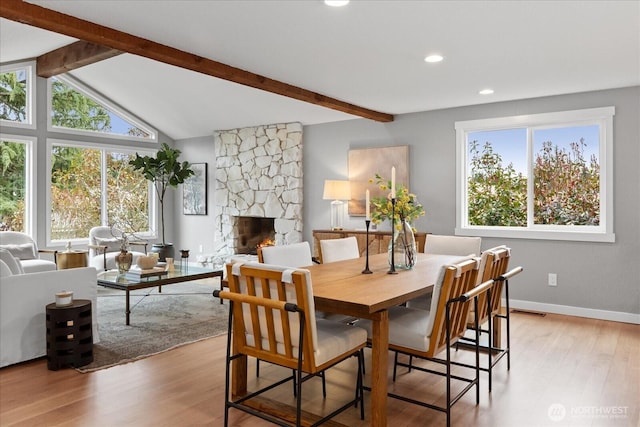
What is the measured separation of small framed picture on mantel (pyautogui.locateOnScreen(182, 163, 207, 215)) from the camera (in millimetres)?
8156

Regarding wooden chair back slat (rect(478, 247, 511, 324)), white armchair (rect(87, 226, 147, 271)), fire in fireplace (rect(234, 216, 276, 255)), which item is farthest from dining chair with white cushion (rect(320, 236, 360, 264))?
fire in fireplace (rect(234, 216, 276, 255))

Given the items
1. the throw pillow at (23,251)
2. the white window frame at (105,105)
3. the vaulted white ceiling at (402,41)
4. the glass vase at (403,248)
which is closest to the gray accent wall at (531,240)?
the vaulted white ceiling at (402,41)

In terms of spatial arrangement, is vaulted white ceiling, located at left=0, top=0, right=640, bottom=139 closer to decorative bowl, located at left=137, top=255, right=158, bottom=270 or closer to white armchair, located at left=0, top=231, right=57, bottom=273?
decorative bowl, located at left=137, top=255, right=158, bottom=270

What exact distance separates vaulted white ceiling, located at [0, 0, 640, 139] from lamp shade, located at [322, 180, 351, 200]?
107 centimetres

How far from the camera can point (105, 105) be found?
7.55m

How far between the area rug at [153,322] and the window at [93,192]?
1.77m

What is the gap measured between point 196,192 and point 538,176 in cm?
549

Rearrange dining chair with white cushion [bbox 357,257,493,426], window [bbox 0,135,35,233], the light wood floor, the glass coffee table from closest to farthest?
dining chair with white cushion [bbox 357,257,493,426]
the light wood floor
the glass coffee table
window [bbox 0,135,35,233]

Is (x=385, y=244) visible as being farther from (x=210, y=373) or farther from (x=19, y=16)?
(x=19, y=16)

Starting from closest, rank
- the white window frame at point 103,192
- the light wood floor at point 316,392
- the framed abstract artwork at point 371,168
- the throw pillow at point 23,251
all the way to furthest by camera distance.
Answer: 1. the light wood floor at point 316,392
2. the throw pillow at point 23,251
3. the framed abstract artwork at point 371,168
4. the white window frame at point 103,192

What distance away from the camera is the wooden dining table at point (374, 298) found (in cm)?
224

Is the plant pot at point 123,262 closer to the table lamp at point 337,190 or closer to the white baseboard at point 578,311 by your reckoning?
the table lamp at point 337,190

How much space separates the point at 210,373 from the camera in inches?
127

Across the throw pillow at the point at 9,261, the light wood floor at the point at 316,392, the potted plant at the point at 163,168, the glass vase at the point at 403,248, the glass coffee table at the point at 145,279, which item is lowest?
the light wood floor at the point at 316,392
